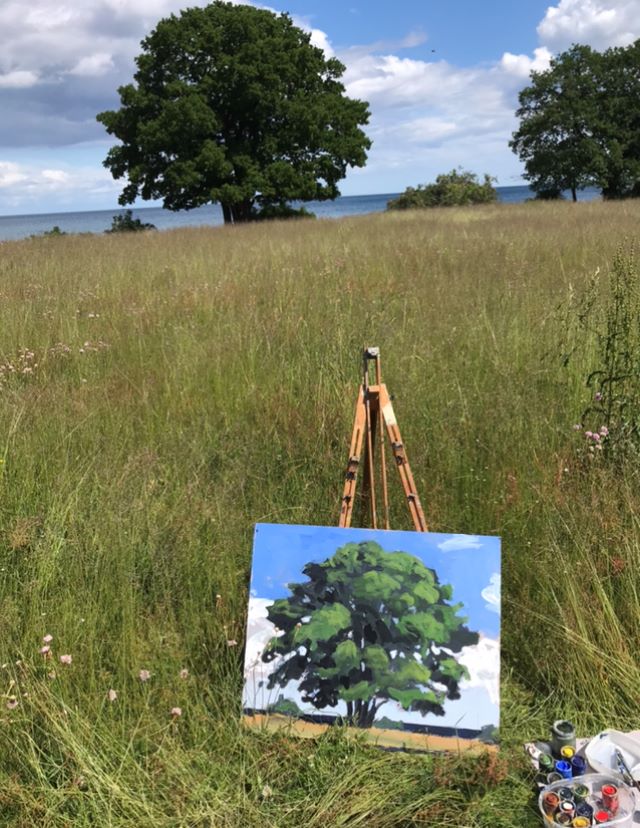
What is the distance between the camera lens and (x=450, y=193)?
110 feet

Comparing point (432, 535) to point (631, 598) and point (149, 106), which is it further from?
point (149, 106)

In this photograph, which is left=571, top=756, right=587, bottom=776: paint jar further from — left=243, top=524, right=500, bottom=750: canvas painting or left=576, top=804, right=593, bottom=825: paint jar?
left=243, top=524, right=500, bottom=750: canvas painting

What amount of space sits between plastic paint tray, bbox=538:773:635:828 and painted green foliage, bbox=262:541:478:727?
1.25 feet

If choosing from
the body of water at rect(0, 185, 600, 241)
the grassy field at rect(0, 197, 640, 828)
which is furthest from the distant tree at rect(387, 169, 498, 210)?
the grassy field at rect(0, 197, 640, 828)

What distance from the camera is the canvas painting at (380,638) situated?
214cm

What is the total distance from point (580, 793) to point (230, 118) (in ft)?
93.7

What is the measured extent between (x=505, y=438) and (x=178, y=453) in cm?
179

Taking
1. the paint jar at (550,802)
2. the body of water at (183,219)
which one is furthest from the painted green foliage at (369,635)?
the body of water at (183,219)

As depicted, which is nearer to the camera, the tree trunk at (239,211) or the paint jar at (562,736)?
the paint jar at (562,736)

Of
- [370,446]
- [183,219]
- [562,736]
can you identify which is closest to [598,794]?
[562,736]

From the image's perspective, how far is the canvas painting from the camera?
214 cm

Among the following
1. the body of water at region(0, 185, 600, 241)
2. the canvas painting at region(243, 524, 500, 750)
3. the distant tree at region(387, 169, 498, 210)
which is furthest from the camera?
the distant tree at region(387, 169, 498, 210)

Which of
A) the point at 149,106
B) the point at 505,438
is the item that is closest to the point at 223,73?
the point at 149,106

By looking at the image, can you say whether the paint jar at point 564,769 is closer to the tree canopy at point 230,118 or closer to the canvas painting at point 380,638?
the canvas painting at point 380,638
